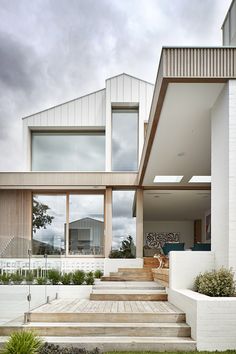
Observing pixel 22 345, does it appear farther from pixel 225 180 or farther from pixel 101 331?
pixel 225 180

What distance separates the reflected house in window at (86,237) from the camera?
15266 mm

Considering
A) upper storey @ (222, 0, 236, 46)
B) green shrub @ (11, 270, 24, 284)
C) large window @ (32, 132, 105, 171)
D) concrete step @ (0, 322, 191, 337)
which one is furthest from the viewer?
large window @ (32, 132, 105, 171)

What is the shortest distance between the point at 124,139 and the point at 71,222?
13.3 ft

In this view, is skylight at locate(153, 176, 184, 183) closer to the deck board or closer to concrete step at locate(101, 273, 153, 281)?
concrete step at locate(101, 273, 153, 281)

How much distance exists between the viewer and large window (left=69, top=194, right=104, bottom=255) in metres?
15.3

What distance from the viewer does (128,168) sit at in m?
16.4

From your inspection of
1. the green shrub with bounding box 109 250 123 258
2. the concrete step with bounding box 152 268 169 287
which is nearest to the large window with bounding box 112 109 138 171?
the green shrub with bounding box 109 250 123 258

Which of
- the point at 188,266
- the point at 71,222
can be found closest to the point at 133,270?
the point at 71,222

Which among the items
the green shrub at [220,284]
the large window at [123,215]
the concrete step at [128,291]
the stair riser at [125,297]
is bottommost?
the stair riser at [125,297]

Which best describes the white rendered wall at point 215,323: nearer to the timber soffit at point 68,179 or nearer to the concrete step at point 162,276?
the concrete step at point 162,276

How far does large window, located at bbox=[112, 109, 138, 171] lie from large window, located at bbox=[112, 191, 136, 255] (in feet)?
4.29

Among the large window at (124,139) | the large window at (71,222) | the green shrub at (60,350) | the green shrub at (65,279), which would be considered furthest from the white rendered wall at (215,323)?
the large window at (124,139)

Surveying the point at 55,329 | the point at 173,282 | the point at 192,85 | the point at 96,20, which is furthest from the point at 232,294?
the point at 96,20

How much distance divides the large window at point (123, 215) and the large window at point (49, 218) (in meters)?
1.89
